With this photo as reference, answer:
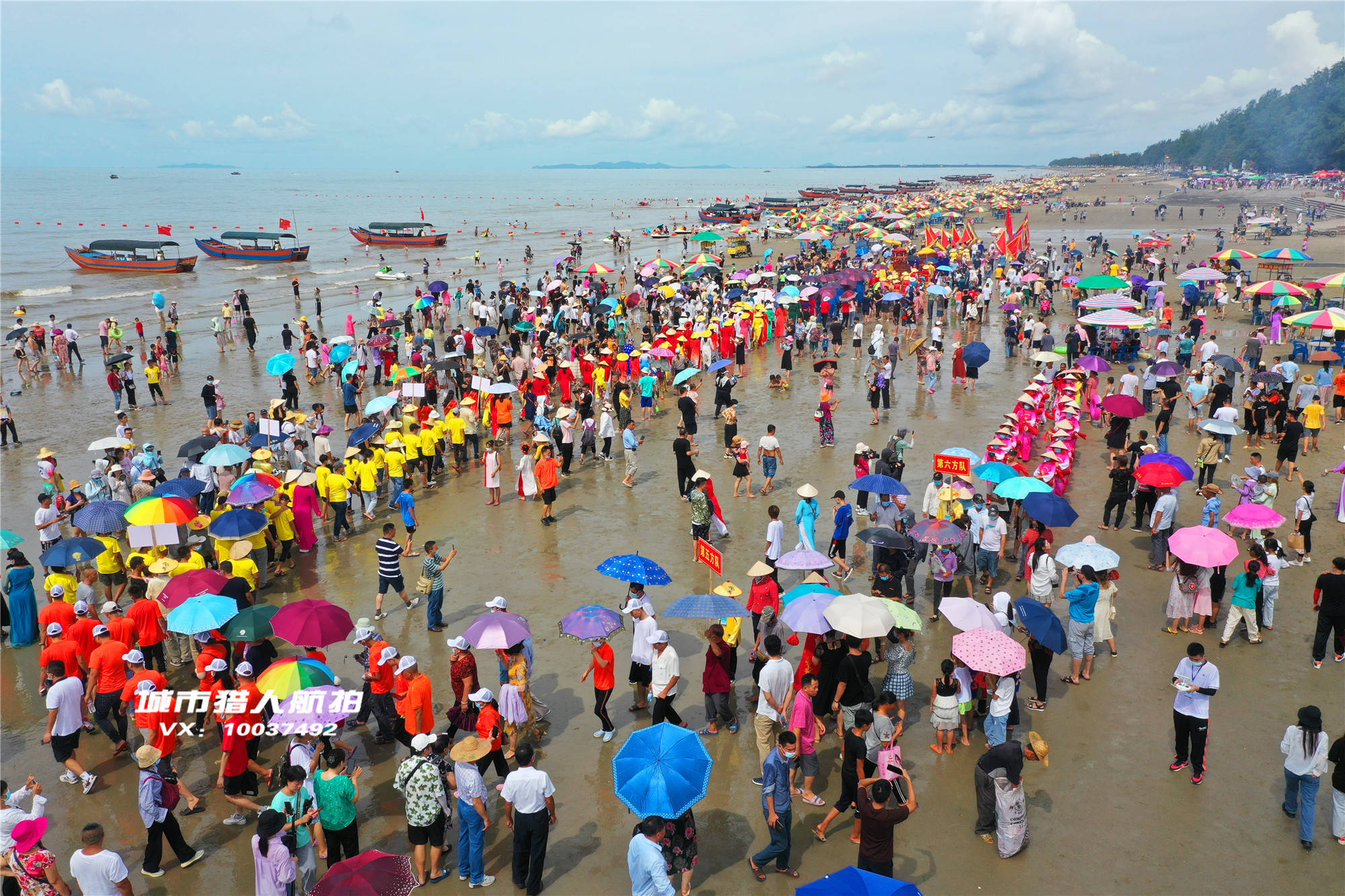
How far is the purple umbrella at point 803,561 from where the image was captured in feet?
28.9

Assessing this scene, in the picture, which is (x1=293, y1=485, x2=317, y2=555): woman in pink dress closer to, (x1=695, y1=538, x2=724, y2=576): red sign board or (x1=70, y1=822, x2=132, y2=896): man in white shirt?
(x1=695, y1=538, x2=724, y2=576): red sign board

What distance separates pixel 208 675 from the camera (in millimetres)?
7918

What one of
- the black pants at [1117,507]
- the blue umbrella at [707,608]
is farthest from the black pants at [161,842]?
the black pants at [1117,507]

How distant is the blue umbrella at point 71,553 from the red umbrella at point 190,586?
64.4 inches

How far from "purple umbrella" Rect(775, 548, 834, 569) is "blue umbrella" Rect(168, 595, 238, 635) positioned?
6002 millimetres

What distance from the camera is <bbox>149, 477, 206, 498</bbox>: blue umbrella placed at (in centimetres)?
1165

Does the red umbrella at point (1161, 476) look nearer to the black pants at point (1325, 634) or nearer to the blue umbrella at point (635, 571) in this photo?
the black pants at point (1325, 634)

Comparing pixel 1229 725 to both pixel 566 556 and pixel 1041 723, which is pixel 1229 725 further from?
pixel 566 556

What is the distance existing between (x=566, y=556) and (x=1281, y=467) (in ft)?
43.6

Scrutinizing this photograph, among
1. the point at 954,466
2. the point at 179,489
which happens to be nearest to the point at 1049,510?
the point at 954,466

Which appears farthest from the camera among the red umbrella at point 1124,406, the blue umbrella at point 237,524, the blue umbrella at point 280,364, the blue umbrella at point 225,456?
the blue umbrella at point 280,364

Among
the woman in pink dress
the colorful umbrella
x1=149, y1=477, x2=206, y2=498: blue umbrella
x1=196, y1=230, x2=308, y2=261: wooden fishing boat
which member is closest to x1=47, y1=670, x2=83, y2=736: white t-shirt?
the colorful umbrella

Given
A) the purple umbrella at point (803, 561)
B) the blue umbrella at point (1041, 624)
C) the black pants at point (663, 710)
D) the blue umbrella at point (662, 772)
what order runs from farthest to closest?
the purple umbrella at point (803, 561) < the blue umbrella at point (1041, 624) < the black pants at point (663, 710) < the blue umbrella at point (662, 772)

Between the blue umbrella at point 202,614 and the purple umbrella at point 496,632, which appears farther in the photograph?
the blue umbrella at point 202,614
